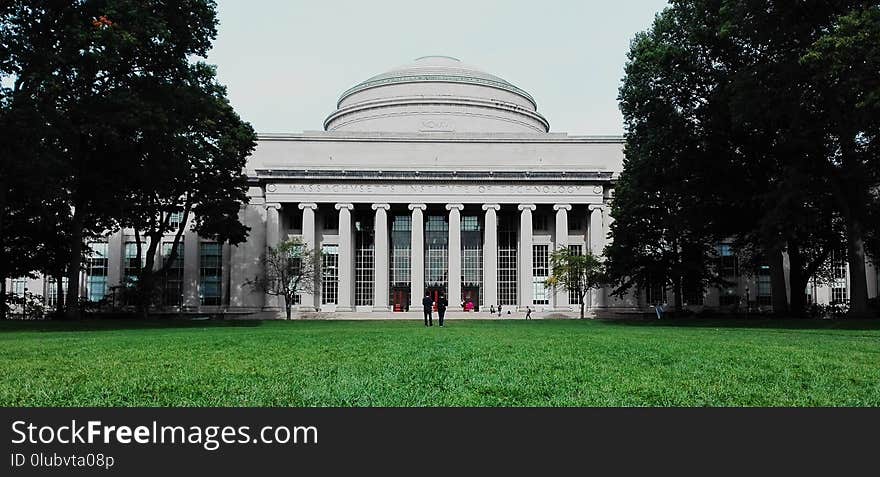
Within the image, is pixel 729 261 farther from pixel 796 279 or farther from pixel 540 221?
pixel 796 279

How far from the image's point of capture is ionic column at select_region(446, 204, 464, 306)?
63.8 m

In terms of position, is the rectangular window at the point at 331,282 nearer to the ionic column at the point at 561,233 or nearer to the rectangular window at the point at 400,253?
the rectangular window at the point at 400,253

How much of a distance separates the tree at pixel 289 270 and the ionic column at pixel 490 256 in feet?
45.0

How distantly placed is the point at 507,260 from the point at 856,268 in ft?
120

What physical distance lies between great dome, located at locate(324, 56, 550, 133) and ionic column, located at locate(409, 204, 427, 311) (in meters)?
10.7

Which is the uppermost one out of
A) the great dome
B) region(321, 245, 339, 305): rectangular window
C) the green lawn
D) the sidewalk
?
the great dome

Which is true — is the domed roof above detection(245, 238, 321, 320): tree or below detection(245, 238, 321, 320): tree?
above

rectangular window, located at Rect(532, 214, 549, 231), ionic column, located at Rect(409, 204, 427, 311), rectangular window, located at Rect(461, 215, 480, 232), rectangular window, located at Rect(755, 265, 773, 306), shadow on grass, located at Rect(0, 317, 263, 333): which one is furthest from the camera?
rectangular window, located at Rect(461, 215, 480, 232)

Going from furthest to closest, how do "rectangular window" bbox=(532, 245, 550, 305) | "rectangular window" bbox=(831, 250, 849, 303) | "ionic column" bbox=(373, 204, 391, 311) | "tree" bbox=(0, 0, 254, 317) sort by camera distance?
"rectangular window" bbox=(532, 245, 550, 305), "ionic column" bbox=(373, 204, 391, 311), "rectangular window" bbox=(831, 250, 849, 303), "tree" bbox=(0, 0, 254, 317)

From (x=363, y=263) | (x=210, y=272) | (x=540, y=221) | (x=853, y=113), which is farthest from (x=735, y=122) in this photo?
(x=210, y=272)

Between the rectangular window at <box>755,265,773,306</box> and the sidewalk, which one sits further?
the rectangular window at <box>755,265,773,306</box>

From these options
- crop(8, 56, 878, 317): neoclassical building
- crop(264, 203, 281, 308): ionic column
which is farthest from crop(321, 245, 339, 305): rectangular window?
crop(264, 203, 281, 308): ionic column

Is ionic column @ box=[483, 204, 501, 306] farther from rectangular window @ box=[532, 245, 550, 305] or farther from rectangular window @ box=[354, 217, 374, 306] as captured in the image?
rectangular window @ box=[354, 217, 374, 306]

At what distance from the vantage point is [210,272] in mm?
67250
